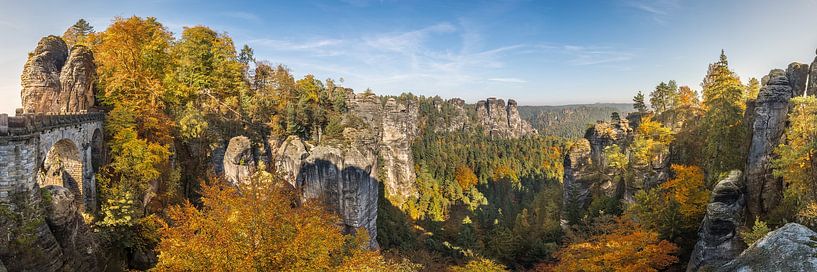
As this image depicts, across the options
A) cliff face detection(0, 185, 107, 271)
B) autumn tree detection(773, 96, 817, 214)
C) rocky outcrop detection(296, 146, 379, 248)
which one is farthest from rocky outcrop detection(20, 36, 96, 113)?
autumn tree detection(773, 96, 817, 214)

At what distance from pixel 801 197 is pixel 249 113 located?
38.0m

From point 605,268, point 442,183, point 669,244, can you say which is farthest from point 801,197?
point 442,183

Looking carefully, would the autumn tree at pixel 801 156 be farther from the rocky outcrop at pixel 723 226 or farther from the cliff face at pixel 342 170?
the cliff face at pixel 342 170

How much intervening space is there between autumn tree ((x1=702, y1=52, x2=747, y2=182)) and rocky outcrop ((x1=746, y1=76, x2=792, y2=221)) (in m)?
3.28

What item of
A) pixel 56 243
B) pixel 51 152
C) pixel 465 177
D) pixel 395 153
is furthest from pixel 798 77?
pixel 465 177

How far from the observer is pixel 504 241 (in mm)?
46125

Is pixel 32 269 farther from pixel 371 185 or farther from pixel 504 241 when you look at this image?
pixel 504 241

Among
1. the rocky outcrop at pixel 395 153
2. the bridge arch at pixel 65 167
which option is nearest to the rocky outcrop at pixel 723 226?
the bridge arch at pixel 65 167

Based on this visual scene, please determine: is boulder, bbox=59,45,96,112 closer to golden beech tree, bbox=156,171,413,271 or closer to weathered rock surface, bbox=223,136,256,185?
weathered rock surface, bbox=223,136,256,185

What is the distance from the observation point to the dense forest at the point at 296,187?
18.2 meters

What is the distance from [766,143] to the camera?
22.3 m

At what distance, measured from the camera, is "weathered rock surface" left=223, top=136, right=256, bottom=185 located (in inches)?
1271

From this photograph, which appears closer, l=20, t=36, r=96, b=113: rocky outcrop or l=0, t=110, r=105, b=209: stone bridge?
l=0, t=110, r=105, b=209: stone bridge

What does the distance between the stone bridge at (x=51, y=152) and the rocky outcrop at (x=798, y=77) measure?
39.9 meters
